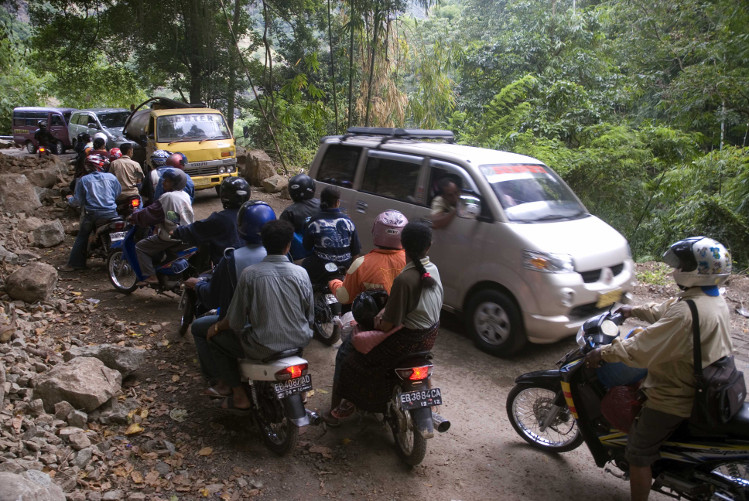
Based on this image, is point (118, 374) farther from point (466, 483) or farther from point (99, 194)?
point (99, 194)

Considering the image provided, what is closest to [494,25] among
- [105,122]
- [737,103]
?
[737,103]

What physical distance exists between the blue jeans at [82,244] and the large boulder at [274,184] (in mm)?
6134

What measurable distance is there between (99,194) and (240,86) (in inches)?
507

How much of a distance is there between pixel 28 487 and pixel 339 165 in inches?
213

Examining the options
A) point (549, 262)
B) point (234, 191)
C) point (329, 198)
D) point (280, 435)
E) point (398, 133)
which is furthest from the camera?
point (398, 133)

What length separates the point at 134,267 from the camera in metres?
6.40

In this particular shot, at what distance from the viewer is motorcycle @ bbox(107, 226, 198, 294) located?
6223mm

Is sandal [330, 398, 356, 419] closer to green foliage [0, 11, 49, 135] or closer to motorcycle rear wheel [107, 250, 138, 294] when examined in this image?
motorcycle rear wheel [107, 250, 138, 294]

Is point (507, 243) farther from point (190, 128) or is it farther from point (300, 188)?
point (190, 128)

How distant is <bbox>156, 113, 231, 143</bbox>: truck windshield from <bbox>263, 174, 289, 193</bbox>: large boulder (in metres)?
1.46

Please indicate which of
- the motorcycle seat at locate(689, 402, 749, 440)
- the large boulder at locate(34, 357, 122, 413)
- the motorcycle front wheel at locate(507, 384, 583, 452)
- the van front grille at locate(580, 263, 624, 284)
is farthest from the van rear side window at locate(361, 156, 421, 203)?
the motorcycle seat at locate(689, 402, 749, 440)

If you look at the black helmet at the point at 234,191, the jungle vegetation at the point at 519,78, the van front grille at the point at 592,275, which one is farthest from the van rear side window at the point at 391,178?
the jungle vegetation at the point at 519,78

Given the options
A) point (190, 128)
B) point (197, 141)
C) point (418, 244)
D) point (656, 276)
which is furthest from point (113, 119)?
point (418, 244)

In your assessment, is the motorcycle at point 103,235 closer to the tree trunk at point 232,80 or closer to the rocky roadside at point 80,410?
the rocky roadside at point 80,410
